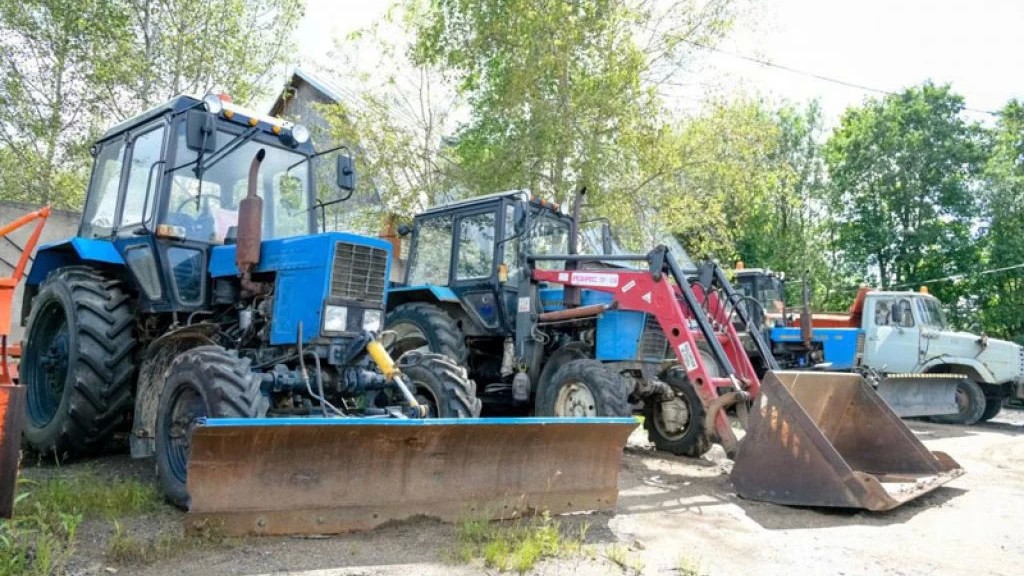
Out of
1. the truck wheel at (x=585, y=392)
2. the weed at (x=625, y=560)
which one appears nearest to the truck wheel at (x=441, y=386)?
the truck wheel at (x=585, y=392)

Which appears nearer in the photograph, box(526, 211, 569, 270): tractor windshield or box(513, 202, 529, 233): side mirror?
box(513, 202, 529, 233): side mirror

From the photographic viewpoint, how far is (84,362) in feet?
17.2

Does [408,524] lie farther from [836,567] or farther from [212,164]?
[212,164]

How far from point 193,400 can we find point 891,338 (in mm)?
11201

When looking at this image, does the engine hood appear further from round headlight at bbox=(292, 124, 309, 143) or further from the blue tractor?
round headlight at bbox=(292, 124, 309, 143)

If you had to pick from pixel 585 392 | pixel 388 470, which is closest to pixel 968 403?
pixel 585 392

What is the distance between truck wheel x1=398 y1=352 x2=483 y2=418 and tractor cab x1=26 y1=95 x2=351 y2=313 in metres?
1.46

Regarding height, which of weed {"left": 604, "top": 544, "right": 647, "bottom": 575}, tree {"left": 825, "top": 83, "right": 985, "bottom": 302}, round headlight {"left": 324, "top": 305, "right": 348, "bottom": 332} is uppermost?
tree {"left": 825, "top": 83, "right": 985, "bottom": 302}

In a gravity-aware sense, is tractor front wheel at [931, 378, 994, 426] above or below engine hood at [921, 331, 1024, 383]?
below

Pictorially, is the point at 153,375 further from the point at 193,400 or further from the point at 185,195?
the point at 185,195

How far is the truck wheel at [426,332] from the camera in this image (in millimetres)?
7352

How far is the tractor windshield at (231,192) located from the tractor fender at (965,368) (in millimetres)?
10416

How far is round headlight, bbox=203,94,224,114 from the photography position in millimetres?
5160

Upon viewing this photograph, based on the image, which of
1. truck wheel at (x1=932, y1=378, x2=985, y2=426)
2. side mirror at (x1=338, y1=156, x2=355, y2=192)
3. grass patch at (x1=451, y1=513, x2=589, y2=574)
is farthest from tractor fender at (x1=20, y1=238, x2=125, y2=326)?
truck wheel at (x1=932, y1=378, x2=985, y2=426)
